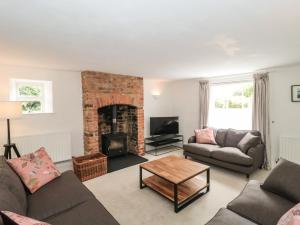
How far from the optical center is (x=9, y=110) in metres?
2.75

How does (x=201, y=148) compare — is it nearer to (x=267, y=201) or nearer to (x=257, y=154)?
(x=257, y=154)

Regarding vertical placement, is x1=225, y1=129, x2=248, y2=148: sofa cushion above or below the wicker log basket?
above

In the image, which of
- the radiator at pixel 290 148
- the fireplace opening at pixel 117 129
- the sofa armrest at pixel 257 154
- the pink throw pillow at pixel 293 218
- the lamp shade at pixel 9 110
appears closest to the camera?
the pink throw pillow at pixel 293 218

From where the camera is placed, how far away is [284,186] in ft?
5.97

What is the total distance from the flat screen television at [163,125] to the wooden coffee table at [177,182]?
6.69 ft

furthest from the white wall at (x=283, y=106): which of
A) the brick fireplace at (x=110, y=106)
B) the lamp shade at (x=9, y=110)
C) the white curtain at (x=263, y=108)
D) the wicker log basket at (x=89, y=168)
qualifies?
the lamp shade at (x=9, y=110)

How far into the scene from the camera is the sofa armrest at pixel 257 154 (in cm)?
333

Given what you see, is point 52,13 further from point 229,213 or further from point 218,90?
point 218,90

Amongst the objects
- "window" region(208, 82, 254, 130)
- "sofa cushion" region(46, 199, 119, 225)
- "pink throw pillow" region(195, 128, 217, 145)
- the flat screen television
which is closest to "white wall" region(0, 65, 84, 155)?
the flat screen television

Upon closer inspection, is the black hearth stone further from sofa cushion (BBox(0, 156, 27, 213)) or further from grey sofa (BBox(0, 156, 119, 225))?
sofa cushion (BBox(0, 156, 27, 213))

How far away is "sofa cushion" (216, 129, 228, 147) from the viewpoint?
4.17 metres

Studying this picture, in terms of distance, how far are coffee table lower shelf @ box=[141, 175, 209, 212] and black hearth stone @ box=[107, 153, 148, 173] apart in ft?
3.59

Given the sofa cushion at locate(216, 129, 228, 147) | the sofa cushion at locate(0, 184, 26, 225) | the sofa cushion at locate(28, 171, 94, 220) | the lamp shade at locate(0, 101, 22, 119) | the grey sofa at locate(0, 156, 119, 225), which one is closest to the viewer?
the sofa cushion at locate(0, 184, 26, 225)

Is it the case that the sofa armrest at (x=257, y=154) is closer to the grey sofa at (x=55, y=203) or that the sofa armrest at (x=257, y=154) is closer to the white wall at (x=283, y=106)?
the white wall at (x=283, y=106)
